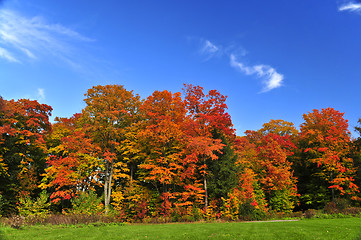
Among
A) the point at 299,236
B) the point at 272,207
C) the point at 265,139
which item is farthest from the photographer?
the point at 265,139

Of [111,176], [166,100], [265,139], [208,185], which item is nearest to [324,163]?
[265,139]

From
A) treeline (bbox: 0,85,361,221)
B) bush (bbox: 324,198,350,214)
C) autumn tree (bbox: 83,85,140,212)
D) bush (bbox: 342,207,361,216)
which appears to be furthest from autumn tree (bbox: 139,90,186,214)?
bush (bbox: 342,207,361,216)

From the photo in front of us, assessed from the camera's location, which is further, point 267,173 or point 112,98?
point 267,173

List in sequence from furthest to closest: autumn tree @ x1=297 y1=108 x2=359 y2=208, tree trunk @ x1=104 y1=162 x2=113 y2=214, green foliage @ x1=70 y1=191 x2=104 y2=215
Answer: autumn tree @ x1=297 y1=108 x2=359 y2=208 → tree trunk @ x1=104 y1=162 x2=113 y2=214 → green foliage @ x1=70 y1=191 x2=104 y2=215

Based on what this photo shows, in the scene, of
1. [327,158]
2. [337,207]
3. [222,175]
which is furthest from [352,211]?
[222,175]

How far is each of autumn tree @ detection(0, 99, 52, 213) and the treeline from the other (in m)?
0.11

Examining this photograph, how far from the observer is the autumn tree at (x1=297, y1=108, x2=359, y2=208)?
28594 millimetres

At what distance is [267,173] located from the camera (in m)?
32.3

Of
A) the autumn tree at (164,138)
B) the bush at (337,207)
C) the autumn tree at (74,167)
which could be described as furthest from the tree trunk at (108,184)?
the bush at (337,207)

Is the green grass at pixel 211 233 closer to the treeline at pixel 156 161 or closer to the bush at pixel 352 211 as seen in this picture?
the treeline at pixel 156 161

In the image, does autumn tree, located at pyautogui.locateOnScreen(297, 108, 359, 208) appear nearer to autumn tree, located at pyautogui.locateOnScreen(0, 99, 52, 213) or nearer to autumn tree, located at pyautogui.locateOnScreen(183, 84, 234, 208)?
autumn tree, located at pyautogui.locateOnScreen(183, 84, 234, 208)

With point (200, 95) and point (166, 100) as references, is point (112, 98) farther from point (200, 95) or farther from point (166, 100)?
point (200, 95)

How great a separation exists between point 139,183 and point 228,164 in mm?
12015

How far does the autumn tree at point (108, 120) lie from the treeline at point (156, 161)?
0.12m
